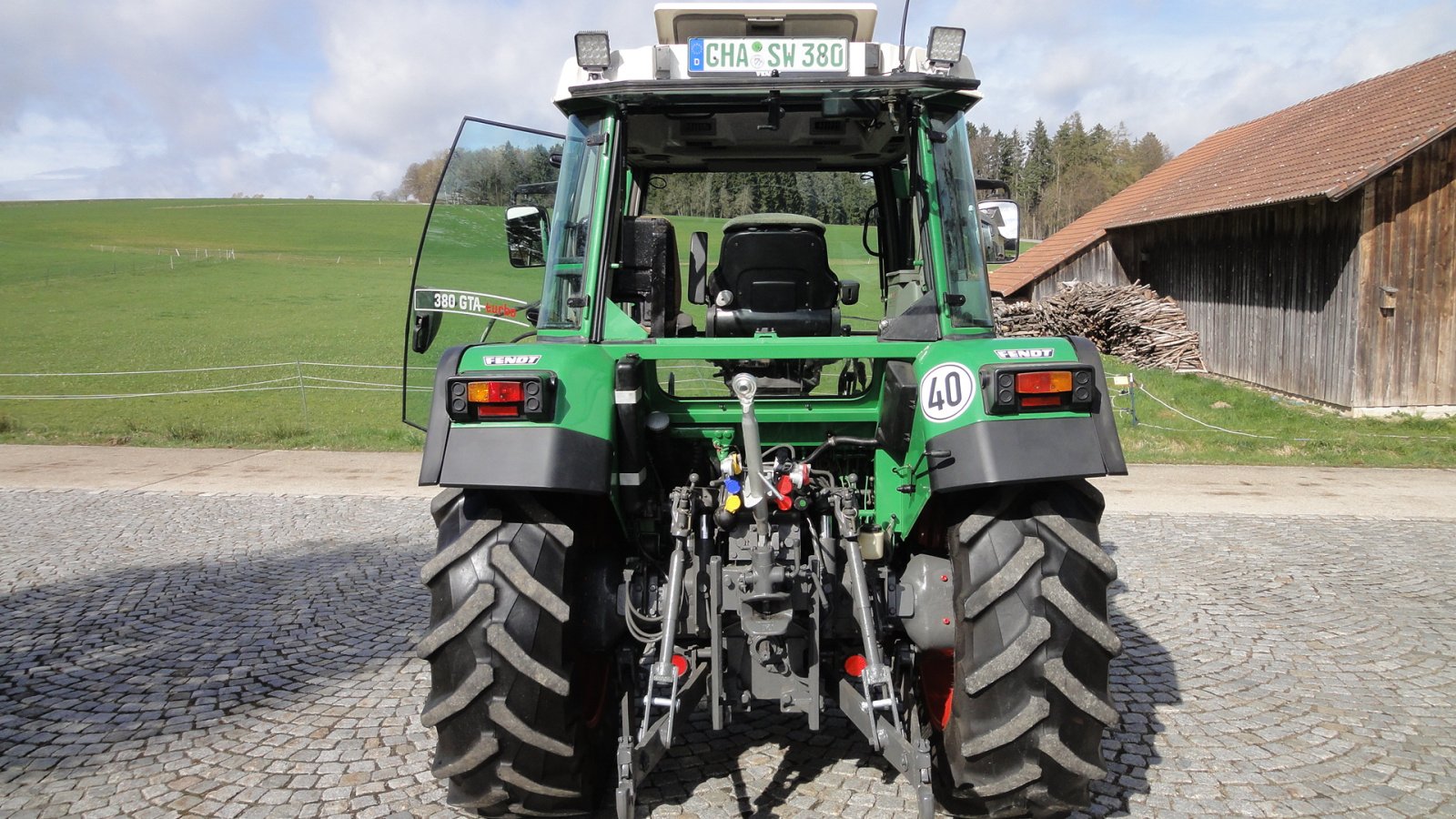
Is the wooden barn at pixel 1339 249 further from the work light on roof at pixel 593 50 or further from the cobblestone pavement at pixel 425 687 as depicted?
the work light on roof at pixel 593 50

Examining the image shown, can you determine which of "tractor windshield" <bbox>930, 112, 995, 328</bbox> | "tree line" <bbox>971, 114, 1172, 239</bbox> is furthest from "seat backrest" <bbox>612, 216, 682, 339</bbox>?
"tree line" <bbox>971, 114, 1172, 239</bbox>

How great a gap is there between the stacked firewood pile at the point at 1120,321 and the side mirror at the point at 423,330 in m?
16.3

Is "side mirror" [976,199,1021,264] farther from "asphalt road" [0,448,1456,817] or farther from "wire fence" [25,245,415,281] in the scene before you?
"wire fence" [25,245,415,281]

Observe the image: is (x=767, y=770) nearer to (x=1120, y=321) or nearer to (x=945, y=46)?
(x=945, y=46)

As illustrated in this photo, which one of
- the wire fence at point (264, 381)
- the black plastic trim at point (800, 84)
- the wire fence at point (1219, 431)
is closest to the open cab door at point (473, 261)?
the black plastic trim at point (800, 84)

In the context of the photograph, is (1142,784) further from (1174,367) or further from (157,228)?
(157,228)

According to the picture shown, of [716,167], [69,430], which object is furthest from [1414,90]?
[69,430]

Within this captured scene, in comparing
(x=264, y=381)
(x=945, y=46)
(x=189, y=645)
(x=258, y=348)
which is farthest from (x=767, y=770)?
(x=258, y=348)

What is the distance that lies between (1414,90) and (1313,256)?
11.9 feet

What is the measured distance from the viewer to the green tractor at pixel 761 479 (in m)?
3.31

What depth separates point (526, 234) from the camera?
181 inches

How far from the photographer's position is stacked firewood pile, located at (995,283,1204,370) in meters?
21.9

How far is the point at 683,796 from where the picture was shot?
13.3ft

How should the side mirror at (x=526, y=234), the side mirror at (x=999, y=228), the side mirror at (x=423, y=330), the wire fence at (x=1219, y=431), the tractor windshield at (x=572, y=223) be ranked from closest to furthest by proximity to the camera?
the tractor windshield at (x=572, y=223) → the side mirror at (x=999, y=228) → the side mirror at (x=526, y=234) → the side mirror at (x=423, y=330) → the wire fence at (x=1219, y=431)
